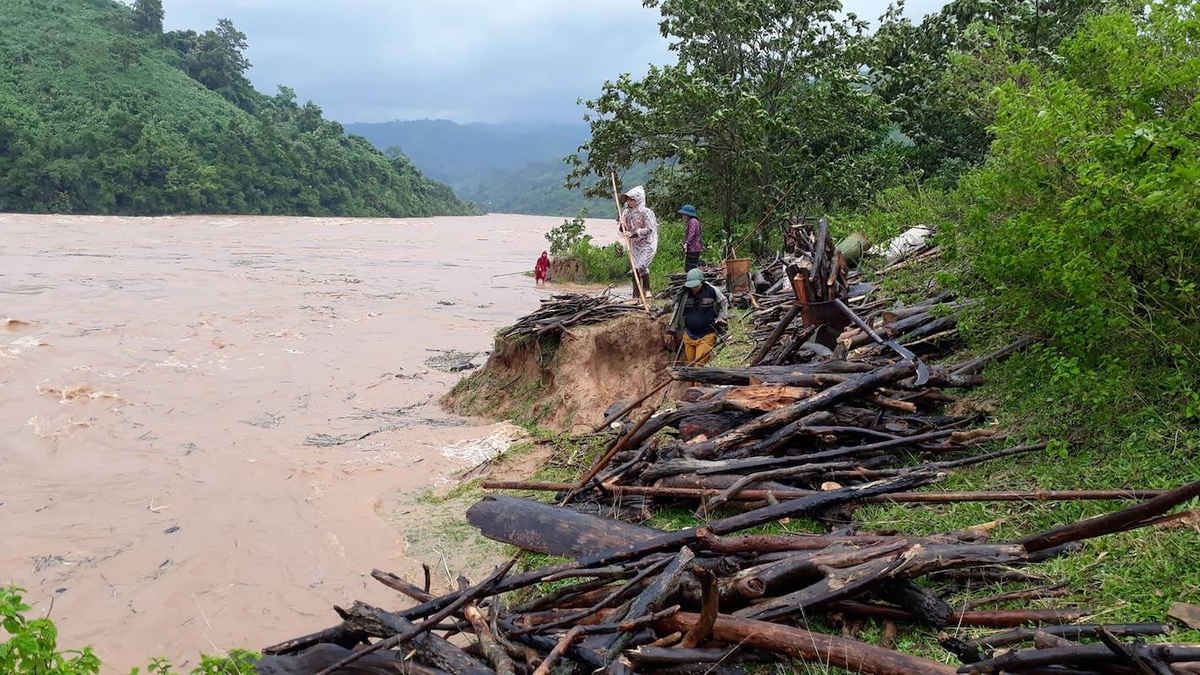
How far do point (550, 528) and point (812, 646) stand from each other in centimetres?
198

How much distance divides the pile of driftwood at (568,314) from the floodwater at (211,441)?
1.43m

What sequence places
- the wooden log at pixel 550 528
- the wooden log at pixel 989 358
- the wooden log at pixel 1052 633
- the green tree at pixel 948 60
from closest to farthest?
the wooden log at pixel 1052 633 → the wooden log at pixel 550 528 → the wooden log at pixel 989 358 → the green tree at pixel 948 60

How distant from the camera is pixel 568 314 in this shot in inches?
377

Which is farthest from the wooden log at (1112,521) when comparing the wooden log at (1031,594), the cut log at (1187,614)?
the cut log at (1187,614)

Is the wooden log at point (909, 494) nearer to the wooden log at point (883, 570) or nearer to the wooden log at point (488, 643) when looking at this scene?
the wooden log at point (883, 570)

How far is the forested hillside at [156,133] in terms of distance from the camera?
42125mm

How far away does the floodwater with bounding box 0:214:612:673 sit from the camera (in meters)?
5.42

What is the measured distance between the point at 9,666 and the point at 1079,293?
4.92 metres

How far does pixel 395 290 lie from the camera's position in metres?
21.1

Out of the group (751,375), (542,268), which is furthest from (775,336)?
(542,268)

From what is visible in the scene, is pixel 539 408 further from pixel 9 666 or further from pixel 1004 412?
pixel 9 666

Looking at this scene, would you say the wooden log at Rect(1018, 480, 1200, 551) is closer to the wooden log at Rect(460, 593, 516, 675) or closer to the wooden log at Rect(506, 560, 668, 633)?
the wooden log at Rect(506, 560, 668, 633)

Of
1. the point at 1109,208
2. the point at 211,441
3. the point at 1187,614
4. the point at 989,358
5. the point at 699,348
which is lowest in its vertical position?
the point at 211,441

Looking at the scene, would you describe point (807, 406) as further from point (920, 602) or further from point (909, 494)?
point (920, 602)
